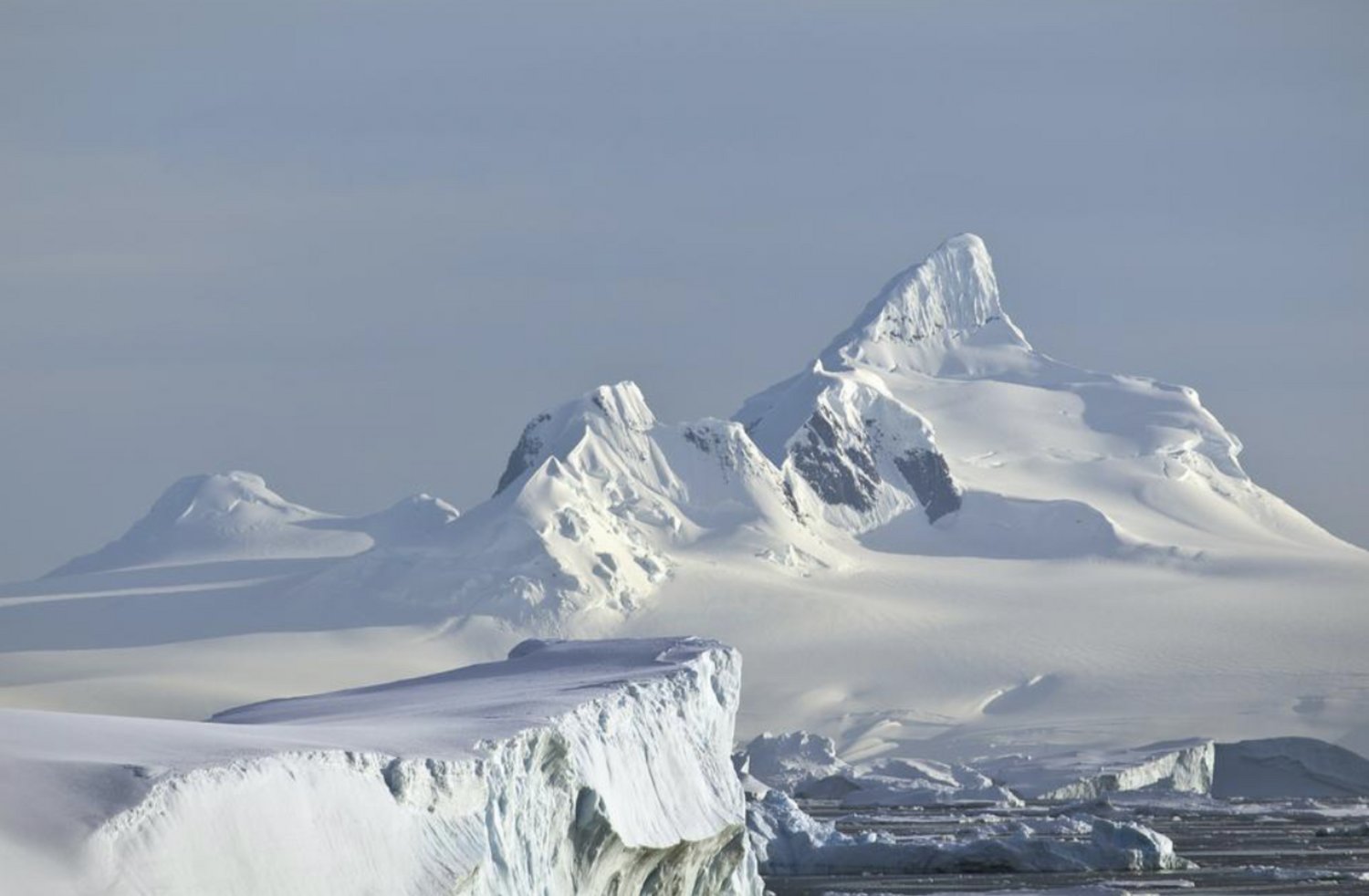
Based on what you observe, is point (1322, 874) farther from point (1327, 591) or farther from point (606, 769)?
point (1327, 591)

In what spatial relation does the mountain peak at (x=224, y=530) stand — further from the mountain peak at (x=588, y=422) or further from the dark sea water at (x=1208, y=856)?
the dark sea water at (x=1208, y=856)

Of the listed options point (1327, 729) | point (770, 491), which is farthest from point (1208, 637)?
point (770, 491)

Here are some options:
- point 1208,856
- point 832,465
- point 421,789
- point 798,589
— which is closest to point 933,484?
point 832,465

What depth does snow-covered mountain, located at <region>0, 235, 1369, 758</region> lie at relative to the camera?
469ft

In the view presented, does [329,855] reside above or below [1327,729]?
above

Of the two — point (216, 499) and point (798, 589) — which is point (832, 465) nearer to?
point (798, 589)

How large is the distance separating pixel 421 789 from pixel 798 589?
14460 centimetres

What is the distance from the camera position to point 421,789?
25.6 meters

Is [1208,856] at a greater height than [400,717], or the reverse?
[400,717]

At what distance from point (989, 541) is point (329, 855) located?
168911mm

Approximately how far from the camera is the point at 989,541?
190m

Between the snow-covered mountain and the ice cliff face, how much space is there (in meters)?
91.8

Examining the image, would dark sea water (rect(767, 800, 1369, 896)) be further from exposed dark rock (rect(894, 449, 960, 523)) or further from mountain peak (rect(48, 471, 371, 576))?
exposed dark rock (rect(894, 449, 960, 523))

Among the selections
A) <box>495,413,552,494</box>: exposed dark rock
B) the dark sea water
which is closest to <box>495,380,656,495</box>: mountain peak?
<box>495,413,552,494</box>: exposed dark rock
